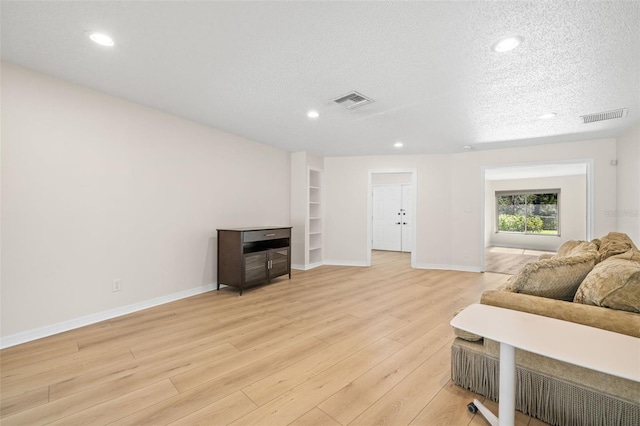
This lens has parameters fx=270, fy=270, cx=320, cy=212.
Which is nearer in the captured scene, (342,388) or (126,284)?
(342,388)

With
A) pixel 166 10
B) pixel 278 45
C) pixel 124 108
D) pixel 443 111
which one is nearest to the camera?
pixel 166 10

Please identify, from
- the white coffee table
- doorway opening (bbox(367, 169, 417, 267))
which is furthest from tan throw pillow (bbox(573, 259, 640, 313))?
doorway opening (bbox(367, 169, 417, 267))

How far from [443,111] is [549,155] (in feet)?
10.1

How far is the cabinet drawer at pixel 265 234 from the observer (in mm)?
3904

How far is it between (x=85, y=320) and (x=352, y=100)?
3.61 m

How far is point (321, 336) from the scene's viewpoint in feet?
8.28

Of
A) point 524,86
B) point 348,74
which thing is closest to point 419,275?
point 524,86

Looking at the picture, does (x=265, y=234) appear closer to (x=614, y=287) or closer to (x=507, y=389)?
(x=507, y=389)

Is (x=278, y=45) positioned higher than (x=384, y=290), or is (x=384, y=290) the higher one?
(x=278, y=45)

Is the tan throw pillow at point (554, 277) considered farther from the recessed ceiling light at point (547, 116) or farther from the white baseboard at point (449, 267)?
the white baseboard at point (449, 267)

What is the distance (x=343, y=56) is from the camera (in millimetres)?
2162

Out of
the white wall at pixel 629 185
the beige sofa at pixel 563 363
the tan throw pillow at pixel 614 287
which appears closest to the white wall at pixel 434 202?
the white wall at pixel 629 185

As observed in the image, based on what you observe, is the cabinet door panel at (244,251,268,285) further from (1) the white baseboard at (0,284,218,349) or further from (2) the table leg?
(2) the table leg

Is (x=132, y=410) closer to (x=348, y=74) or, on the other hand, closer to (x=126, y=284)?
(x=126, y=284)
